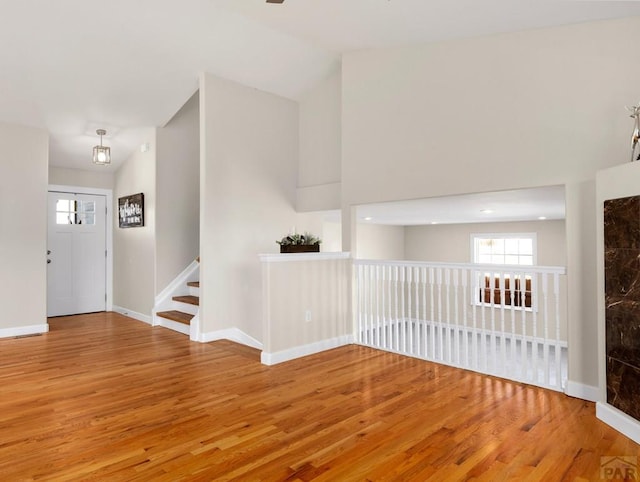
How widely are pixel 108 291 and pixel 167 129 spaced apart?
3025mm

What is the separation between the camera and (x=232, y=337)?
4844mm

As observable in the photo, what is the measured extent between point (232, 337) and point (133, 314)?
88.6 inches

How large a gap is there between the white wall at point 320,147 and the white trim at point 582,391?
3.05 m

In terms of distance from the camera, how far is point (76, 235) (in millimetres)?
6449

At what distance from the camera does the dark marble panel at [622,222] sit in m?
2.38

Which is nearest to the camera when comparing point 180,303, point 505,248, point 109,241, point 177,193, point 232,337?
point 232,337

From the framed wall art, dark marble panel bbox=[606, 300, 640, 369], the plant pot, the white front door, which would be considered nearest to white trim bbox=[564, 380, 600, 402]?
dark marble panel bbox=[606, 300, 640, 369]

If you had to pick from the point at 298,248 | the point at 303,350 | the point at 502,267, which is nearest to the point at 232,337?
the point at 303,350

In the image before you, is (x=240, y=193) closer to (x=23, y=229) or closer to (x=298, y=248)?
(x=298, y=248)

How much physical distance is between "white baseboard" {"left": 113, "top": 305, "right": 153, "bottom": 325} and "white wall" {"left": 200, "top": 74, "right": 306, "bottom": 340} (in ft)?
5.19

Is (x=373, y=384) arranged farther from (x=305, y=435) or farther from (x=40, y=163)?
(x=40, y=163)

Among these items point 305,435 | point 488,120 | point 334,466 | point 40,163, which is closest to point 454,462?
point 334,466

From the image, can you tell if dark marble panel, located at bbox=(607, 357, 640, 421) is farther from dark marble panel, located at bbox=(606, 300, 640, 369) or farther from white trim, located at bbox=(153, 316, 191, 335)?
white trim, located at bbox=(153, 316, 191, 335)

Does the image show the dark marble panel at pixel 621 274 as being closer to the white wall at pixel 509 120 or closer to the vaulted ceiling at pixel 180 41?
the white wall at pixel 509 120
